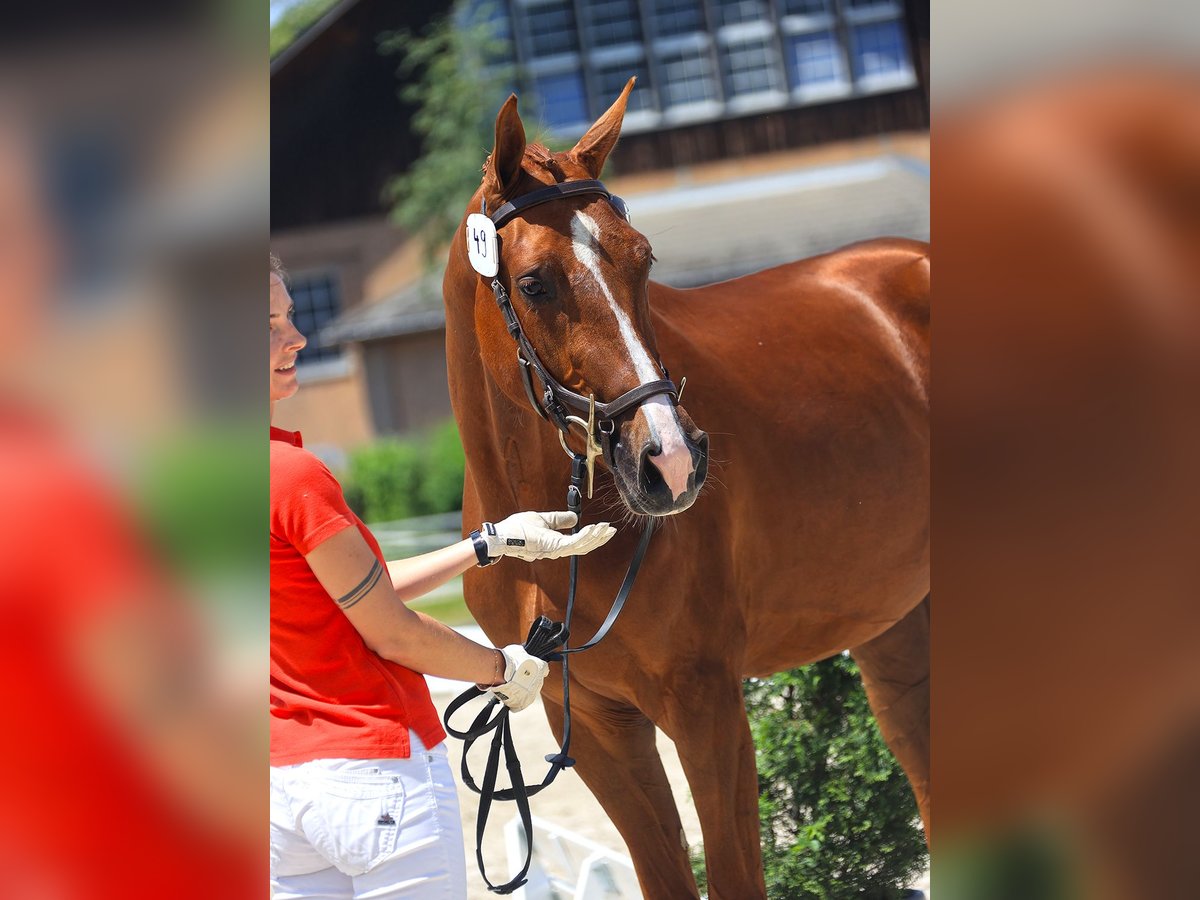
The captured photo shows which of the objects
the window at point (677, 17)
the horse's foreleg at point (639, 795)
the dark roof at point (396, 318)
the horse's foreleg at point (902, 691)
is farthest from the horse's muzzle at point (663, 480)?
the window at point (677, 17)

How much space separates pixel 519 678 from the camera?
2.18 metres

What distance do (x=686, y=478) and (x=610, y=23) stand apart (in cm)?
1827

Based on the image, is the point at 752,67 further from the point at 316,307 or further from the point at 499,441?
the point at 499,441

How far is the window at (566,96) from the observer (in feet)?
61.2

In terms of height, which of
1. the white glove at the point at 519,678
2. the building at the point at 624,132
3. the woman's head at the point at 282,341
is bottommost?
the white glove at the point at 519,678

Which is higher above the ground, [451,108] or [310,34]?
[310,34]

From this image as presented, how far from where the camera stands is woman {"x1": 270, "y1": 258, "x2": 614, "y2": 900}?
1861 millimetres

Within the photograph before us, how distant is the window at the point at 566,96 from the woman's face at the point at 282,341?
56.3 feet
